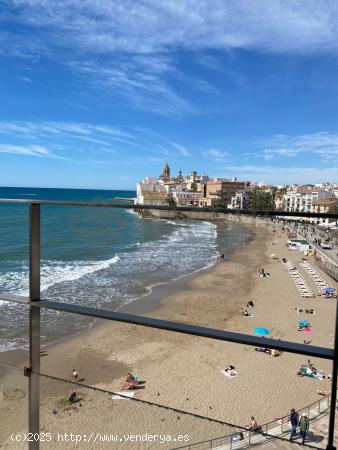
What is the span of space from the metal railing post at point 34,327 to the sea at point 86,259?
5 centimetres

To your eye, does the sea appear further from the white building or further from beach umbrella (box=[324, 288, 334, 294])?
beach umbrella (box=[324, 288, 334, 294])

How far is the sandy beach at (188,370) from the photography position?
1435 millimetres

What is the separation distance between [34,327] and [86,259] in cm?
2045

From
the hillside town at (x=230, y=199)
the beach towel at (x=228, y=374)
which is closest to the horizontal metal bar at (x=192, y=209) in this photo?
the hillside town at (x=230, y=199)

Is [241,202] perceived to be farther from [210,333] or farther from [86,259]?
[86,259]

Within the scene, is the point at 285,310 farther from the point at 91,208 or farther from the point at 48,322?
the point at 91,208

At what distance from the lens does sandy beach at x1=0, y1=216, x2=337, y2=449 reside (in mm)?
1435

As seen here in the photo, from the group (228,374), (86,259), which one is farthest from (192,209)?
(86,259)

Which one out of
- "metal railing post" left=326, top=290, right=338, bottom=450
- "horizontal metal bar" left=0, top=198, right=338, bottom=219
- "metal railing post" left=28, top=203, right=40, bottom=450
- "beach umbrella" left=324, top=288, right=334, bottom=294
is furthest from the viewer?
"beach umbrella" left=324, top=288, right=334, bottom=294

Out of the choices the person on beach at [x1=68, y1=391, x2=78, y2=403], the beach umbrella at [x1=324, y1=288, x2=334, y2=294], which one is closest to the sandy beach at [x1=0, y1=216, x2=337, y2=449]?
the person on beach at [x1=68, y1=391, x2=78, y2=403]

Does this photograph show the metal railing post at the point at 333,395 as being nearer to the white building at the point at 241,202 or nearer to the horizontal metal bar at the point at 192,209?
the horizontal metal bar at the point at 192,209

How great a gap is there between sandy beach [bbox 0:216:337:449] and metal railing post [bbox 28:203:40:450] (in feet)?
0.10

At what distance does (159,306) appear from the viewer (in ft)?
46.6

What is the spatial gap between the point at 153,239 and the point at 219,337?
30685mm
